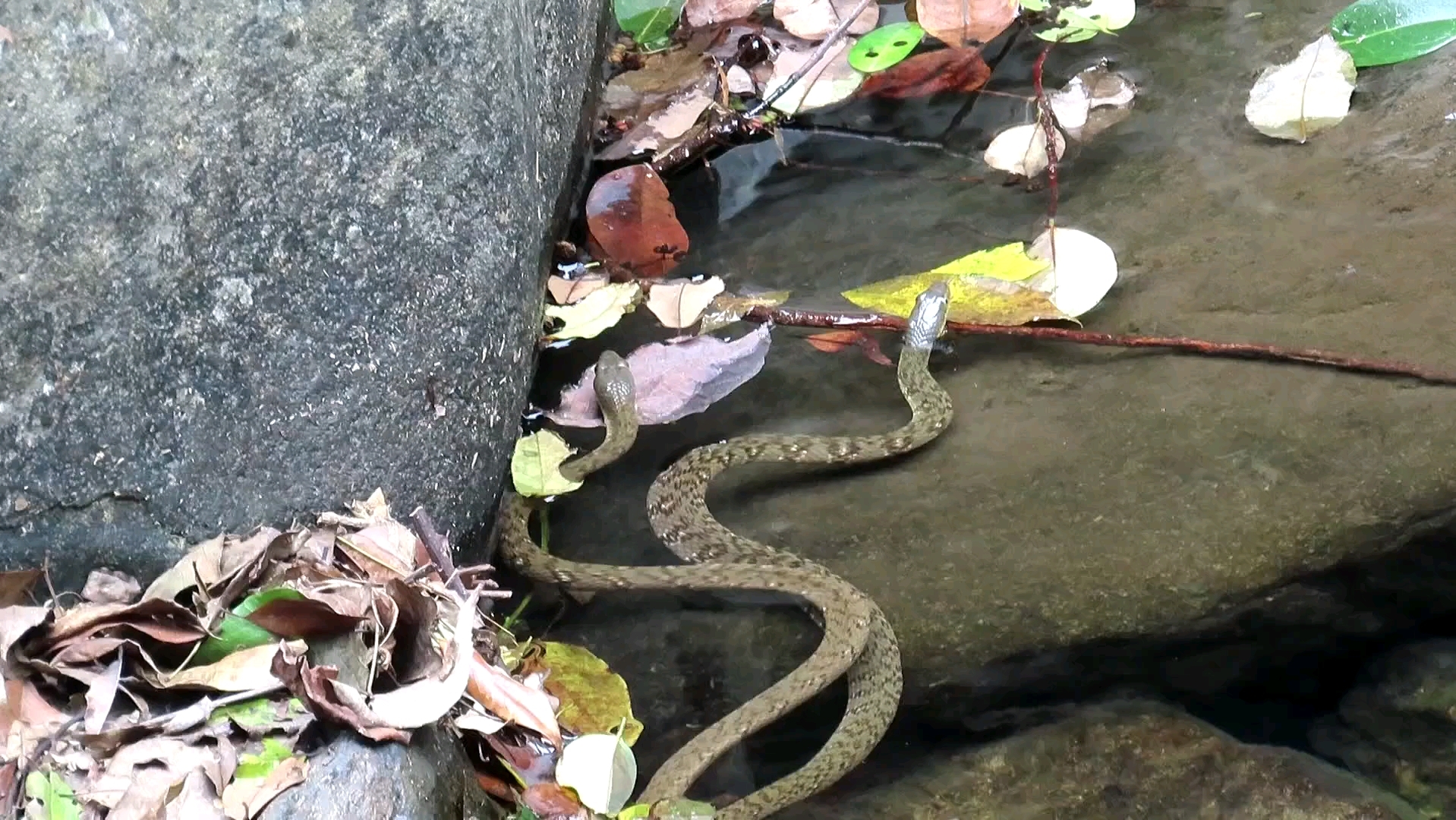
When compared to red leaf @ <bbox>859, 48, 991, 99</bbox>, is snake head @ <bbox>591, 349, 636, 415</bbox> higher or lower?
lower

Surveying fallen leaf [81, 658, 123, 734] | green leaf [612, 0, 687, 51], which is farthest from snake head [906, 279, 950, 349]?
fallen leaf [81, 658, 123, 734]

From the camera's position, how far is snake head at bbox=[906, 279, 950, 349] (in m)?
3.63

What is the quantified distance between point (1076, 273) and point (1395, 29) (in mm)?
1613

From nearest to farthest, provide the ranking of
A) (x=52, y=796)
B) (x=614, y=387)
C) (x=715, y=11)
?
(x=52, y=796)
(x=614, y=387)
(x=715, y=11)

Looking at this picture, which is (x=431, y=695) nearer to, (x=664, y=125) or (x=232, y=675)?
(x=232, y=675)

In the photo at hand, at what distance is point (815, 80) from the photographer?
4711 mm

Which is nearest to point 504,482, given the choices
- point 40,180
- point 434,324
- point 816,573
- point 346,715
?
point 434,324

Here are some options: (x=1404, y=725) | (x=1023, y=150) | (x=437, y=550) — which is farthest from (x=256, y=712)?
(x=1023, y=150)

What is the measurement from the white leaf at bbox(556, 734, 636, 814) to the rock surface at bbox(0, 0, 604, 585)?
2.21 ft

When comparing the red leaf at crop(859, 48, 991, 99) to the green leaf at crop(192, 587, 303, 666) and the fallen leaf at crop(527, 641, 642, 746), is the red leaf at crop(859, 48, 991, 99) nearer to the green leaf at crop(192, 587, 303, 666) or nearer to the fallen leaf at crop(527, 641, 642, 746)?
the fallen leaf at crop(527, 641, 642, 746)

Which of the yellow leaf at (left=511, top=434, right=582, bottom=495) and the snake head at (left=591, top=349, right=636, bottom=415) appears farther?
the snake head at (left=591, top=349, right=636, bottom=415)

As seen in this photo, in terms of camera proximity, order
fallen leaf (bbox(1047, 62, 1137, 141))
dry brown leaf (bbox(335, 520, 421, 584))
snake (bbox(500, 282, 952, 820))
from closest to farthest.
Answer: dry brown leaf (bbox(335, 520, 421, 584)), snake (bbox(500, 282, 952, 820)), fallen leaf (bbox(1047, 62, 1137, 141))

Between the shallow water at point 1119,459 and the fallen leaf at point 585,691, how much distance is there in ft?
Result: 0.21

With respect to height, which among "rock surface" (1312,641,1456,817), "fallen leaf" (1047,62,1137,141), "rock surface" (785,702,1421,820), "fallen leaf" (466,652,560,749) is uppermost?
"fallen leaf" (1047,62,1137,141)
